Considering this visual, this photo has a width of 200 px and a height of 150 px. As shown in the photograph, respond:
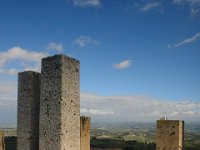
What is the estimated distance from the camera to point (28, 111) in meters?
12.9

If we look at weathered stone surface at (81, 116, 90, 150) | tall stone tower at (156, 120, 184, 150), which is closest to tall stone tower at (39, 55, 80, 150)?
weathered stone surface at (81, 116, 90, 150)

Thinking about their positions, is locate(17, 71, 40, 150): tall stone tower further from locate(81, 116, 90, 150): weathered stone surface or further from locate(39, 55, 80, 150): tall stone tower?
locate(81, 116, 90, 150): weathered stone surface

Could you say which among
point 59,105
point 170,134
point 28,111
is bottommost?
point 170,134

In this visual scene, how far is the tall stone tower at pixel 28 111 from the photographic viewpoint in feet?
42.4

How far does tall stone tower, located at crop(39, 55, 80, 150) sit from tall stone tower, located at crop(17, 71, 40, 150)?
2.40 ft

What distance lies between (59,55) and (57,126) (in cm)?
265

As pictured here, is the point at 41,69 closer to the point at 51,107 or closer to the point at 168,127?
the point at 51,107

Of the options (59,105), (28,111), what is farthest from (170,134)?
(28,111)

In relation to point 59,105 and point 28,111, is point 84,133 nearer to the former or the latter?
point 28,111

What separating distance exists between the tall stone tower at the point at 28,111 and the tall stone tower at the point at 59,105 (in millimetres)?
730

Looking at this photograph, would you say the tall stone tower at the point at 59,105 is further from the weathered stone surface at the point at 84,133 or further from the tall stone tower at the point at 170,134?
the tall stone tower at the point at 170,134

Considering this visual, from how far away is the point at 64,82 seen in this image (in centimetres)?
1213

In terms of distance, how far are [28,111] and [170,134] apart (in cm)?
941

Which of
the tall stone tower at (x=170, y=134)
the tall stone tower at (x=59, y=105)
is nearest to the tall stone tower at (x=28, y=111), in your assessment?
the tall stone tower at (x=59, y=105)
